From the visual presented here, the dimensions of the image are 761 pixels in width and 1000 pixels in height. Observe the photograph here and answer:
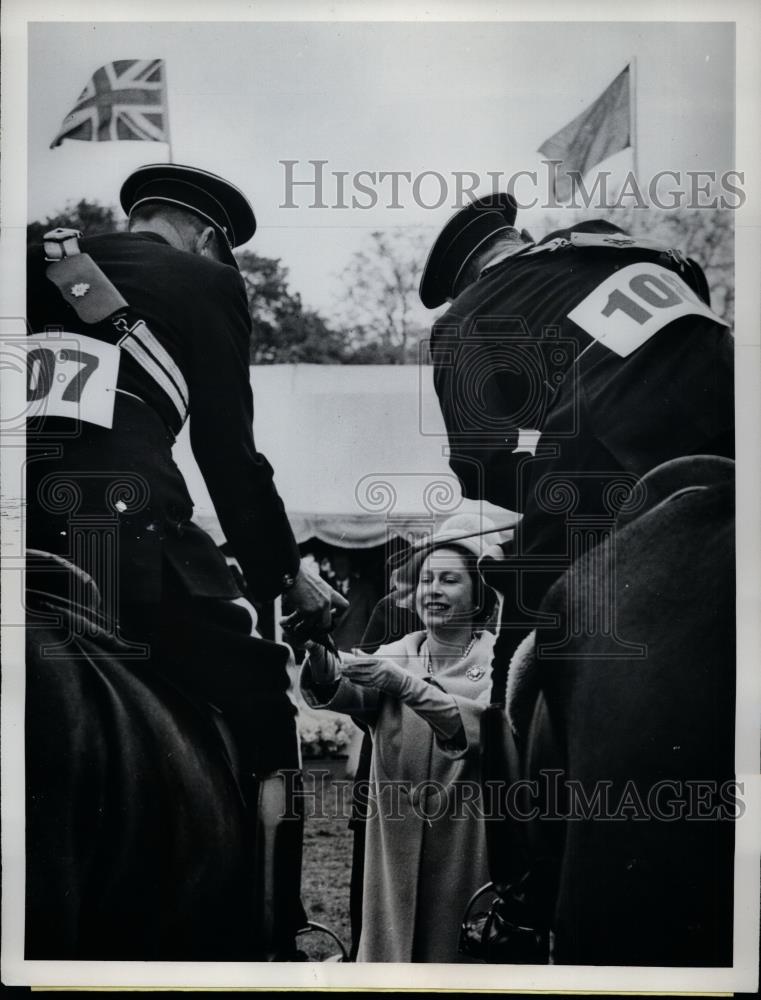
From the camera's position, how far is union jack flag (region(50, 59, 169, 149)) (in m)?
2.32

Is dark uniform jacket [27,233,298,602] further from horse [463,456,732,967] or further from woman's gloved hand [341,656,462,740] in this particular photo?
horse [463,456,732,967]

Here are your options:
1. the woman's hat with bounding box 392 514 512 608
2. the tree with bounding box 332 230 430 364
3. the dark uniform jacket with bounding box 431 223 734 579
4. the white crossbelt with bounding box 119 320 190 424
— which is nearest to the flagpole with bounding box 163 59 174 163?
the white crossbelt with bounding box 119 320 190 424

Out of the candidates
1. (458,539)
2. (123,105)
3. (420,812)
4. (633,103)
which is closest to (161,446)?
(458,539)

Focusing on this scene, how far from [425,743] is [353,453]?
96 cm

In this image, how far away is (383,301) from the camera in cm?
231

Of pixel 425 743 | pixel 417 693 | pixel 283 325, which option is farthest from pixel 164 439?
pixel 425 743

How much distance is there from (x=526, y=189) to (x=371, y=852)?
2198 mm

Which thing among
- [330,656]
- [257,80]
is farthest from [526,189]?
[330,656]

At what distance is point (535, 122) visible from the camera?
2.30 m

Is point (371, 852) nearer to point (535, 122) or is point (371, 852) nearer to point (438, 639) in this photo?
point (438, 639)
